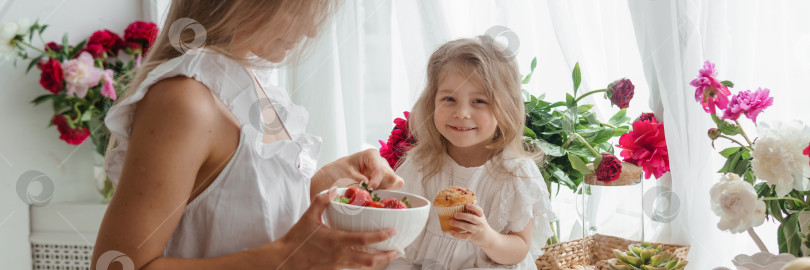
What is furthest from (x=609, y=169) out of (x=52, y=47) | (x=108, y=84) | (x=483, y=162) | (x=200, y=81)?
(x=52, y=47)

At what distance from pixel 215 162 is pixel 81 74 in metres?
1.69

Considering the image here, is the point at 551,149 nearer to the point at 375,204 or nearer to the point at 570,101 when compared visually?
the point at 570,101

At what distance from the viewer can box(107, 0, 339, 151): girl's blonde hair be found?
2.74ft

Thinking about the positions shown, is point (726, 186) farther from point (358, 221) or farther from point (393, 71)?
point (393, 71)

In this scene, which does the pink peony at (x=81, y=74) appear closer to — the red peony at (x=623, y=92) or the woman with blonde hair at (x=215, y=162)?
the woman with blonde hair at (x=215, y=162)

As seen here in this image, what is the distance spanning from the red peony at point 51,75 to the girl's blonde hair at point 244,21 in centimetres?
157

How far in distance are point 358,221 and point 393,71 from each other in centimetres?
142

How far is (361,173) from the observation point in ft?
3.73

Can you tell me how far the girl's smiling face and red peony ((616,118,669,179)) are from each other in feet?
1.00

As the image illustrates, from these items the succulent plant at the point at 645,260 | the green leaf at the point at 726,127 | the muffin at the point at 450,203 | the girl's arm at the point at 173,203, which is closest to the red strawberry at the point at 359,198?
the girl's arm at the point at 173,203

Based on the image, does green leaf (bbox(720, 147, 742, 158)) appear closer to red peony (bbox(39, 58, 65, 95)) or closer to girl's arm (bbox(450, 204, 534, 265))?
girl's arm (bbox(450, 204, 534, 265))

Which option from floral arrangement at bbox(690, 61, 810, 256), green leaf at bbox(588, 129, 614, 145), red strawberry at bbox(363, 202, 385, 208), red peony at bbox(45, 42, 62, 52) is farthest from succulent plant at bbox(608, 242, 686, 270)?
red peony at bbox(45, 42, 62, 52)

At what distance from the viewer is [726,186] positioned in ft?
3.62

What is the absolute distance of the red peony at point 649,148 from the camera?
1.46m
